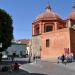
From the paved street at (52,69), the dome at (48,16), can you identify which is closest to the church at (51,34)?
the dome at (48,16)

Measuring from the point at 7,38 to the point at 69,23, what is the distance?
87.4ft

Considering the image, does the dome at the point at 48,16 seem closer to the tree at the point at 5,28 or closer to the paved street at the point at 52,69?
the tree at the point at 5,28

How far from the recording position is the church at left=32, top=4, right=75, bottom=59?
59719mm

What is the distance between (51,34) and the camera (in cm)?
6538

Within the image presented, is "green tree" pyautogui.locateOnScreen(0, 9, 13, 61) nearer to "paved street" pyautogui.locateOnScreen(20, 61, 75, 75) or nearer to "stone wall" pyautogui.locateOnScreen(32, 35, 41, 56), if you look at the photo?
"paved street" pyautogui.locateOnScreen(20, 61, 75, 75)

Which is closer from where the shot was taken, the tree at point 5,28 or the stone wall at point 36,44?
the tree at point 5,28

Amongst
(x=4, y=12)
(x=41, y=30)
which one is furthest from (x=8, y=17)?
(x=41, y=30)

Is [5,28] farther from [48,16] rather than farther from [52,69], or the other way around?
[48,16]

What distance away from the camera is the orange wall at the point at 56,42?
5962 cm

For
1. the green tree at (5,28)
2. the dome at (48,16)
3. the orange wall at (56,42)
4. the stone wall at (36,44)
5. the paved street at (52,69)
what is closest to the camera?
A: the paved street at (52,69)

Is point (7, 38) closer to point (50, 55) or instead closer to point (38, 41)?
point (50, 55)

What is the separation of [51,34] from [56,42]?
3.13 meters

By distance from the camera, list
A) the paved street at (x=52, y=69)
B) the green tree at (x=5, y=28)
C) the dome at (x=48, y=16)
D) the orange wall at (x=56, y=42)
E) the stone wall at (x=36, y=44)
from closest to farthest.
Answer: the paved street at (x=52, y=69) → the green tree at (x=5, y=28) → the orange wall at (x=56, y=42) → the dome at (x=48, y=16) → the stone wall at (x=36, y=44)

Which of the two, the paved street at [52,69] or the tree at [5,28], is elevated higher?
the tree at [5,28]
